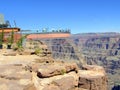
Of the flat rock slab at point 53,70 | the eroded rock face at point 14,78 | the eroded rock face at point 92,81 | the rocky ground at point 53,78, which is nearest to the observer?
the eroded rock face at point 14,78

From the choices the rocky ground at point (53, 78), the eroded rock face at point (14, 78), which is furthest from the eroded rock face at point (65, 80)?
the eroded rock face at point (14, 78)

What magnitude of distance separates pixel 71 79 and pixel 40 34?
22007 millimetres

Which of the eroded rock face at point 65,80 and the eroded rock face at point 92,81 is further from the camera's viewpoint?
the eroded rock face at point 92,81

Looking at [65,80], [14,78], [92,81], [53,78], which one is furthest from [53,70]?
[14,78]

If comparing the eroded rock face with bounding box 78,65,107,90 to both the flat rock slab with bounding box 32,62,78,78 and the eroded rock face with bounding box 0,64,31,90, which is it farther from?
the eroded rock face with bounding box 0,64,31,90

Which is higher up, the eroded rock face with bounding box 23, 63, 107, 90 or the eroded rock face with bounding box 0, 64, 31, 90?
the eroded rock face with bounding box 0, 64, 31, 90

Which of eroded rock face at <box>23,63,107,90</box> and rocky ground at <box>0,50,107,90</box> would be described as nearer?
rocky ground at <box>0,50,107,90</box>

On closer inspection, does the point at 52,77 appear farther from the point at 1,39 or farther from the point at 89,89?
the point at 1,39

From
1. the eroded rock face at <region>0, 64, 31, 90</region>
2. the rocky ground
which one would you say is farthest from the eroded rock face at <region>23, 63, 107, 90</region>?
the eroded rock face at <region>0, 64, 31, 90</region>

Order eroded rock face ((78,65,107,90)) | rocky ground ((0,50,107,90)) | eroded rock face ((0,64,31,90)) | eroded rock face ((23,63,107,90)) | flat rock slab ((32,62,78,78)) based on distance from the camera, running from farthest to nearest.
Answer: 1. flat rock slab ((32,62,78,78))
2. eroded rock face ((78,65,107,90))
3. eroded rock face ((23,63,107,90))
4. rocky ground ((0,50,107,90))
5. eroded rock face ((0,64,31,90))

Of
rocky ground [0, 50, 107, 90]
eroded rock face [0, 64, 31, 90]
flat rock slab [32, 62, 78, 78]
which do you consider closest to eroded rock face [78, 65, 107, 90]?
rocky ground [0, 50, 107, 90]

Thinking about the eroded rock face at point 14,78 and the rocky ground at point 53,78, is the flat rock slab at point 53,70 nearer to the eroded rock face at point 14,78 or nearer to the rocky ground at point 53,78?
the rocky ground at point 53,78

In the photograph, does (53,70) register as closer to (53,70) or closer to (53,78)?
(53,70)

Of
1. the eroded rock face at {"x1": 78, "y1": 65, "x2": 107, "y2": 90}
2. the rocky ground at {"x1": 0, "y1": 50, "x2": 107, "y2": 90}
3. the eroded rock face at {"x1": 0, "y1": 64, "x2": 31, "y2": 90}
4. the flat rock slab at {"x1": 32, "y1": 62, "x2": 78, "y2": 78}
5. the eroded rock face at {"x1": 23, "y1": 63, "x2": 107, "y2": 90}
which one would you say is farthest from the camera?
the flat rock slab at {"x1": 32, "y1": 62, "x2": 78, "y2": 78}
